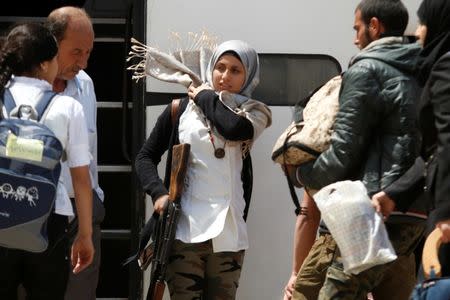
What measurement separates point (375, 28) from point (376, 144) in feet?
1.73

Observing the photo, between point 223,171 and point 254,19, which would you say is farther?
point 254,19

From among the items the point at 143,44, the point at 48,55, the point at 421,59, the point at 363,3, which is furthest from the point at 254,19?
the point at 421,59

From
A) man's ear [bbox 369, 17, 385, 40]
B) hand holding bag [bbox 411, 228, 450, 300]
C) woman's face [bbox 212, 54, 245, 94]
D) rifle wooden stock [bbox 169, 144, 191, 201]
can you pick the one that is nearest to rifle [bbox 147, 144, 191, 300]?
rifle wooden stock [bbox 169, 144, 191, 201]

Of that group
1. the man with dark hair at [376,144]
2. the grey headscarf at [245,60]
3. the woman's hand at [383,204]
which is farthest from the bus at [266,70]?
the woman's hand at [383,204]

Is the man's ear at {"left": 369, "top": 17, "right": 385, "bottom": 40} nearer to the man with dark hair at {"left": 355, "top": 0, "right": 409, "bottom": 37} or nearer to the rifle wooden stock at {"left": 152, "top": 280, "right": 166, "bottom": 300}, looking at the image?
the man with dark hair at {"left": 355, "top": 0, "right": 409, "bottom": 37}

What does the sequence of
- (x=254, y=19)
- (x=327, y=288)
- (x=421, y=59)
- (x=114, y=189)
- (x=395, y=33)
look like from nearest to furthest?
(x=421, y=59) < (x=327, y=288) < (x=395, y=33) < (x=254, y=19) < (x=114, y=189)

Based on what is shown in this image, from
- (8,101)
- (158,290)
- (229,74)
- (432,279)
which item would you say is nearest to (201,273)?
(158,290)

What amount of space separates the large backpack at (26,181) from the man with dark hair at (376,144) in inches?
41.3

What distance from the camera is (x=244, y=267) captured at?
5375mm

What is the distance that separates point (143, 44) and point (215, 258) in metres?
1.19

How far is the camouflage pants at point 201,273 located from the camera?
15.8 feet

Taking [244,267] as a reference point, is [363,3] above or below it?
above

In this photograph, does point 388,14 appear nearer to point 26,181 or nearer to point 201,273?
point 201,273

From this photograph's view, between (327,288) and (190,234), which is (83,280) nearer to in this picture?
(190,234)
